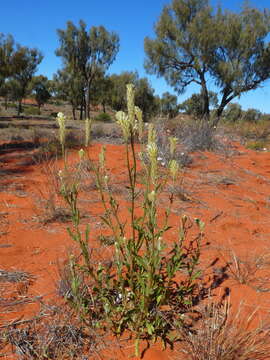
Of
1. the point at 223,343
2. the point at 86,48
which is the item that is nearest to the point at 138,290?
the point at 223,343

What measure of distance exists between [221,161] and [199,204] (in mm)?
2662

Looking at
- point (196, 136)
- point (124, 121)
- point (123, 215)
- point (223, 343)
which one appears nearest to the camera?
point (124, 121)

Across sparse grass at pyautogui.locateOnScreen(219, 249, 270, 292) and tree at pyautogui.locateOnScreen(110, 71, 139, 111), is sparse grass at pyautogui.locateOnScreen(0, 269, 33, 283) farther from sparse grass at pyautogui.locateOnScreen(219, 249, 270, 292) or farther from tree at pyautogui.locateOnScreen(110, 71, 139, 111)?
tree at pyautogui.locateOnScreen(110, 71, 139, 111)

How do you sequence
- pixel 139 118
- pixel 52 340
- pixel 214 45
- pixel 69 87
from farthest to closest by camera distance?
1. pixel 69 87
2. pixel 214 45
3. pixel 52 340
4. pixel 139 118

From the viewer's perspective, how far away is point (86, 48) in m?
22.3

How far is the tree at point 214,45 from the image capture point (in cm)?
1515

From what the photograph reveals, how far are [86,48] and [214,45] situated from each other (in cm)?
1069

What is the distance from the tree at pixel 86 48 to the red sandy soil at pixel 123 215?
59.6 feet

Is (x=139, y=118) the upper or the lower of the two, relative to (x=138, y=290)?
upper

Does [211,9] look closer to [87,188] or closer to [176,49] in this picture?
[176,49]

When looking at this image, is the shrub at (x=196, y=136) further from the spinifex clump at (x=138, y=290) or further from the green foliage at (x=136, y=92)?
the green foliage at (x=136, y=92)

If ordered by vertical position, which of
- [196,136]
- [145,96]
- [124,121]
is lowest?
[196,136]

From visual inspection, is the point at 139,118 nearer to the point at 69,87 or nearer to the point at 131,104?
the point at 131,104

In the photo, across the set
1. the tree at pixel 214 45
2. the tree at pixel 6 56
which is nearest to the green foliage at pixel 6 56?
the tree at pixel 6 56
